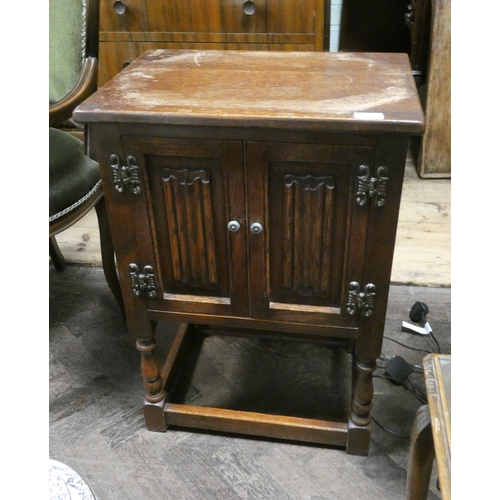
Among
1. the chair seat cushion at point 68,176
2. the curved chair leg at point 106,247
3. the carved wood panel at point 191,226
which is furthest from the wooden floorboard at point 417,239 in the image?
the carved wood panel at point 191,226

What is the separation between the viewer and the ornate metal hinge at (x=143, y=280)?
109 centimetres

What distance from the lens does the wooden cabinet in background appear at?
1.87 m

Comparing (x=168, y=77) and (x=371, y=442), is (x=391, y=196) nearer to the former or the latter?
(x=168, y=77)

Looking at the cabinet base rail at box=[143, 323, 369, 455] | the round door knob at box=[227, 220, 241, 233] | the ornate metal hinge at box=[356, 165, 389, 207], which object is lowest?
the cabinet base rail at box=[143, 323, 369, 455]

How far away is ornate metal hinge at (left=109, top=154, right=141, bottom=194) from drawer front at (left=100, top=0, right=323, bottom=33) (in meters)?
1.13

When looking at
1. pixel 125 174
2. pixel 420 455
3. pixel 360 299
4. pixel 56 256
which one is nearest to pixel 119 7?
pixel 56 256

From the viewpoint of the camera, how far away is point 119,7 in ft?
6.45

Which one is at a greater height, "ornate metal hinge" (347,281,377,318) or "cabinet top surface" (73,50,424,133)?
"cabinet top surface" (73,50,424,133)

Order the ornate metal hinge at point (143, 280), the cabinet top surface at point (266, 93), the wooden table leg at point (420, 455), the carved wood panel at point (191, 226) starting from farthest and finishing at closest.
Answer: the ornate metal hinge at point (143, 280) → the carved wood panel at point (191, 226) → the cabinet top surface at point (266, 93) → the wooden table leg at point (420, 455)

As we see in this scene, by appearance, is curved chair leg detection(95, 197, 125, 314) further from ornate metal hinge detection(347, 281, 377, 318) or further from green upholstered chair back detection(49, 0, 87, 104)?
ornate metal hinge detection(347, 281, 377, 318)

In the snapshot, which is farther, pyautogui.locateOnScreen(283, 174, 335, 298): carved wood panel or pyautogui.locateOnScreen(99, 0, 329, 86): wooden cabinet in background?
pyautogui.locateOnScreen(99, 0, 329, 86): wooden cabinet in background

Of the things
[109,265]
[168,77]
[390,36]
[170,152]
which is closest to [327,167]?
[170,152]

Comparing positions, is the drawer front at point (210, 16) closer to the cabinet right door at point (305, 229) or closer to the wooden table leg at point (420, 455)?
the cabinet right door at point (305, 229)

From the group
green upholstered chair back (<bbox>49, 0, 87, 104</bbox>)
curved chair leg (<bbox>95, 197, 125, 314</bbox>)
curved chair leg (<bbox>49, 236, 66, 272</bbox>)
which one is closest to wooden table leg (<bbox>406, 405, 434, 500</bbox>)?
curved chair leg (<bbox>95, 197, 125, 314</bbox>)
